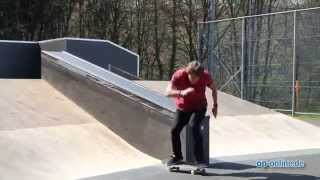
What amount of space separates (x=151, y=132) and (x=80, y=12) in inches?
1287

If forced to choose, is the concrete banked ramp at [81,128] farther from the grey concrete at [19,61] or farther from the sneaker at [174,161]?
the grey concrete at [19,61]

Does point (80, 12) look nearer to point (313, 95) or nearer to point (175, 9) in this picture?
point (175, 9)

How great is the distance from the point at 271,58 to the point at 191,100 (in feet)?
41.5

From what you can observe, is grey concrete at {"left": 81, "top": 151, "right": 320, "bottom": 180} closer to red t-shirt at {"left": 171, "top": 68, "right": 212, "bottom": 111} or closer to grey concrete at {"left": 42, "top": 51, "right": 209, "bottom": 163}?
grey concrete at {"left": 42, "top": 51, "right": 209, "bottom": 163}

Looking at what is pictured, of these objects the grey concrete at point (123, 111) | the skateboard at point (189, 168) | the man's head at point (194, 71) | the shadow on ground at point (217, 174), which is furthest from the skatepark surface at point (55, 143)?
the man's head at point (194, 71)

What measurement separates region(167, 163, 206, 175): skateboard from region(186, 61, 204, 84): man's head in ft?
4.05

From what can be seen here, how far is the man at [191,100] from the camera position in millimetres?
8758

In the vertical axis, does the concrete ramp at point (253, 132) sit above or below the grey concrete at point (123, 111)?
below

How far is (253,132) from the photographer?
12.6m

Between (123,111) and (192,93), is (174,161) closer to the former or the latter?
(192,93)

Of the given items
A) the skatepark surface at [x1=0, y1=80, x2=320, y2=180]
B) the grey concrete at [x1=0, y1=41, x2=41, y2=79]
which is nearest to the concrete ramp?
the skatepark surface at [x1=0, y1=80, x2=320, y2=180]

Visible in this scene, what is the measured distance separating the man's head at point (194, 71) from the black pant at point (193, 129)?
47 cm

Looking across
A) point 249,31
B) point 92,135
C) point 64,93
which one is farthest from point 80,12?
point 92,135

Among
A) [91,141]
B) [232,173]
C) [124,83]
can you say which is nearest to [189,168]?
[232,173]
